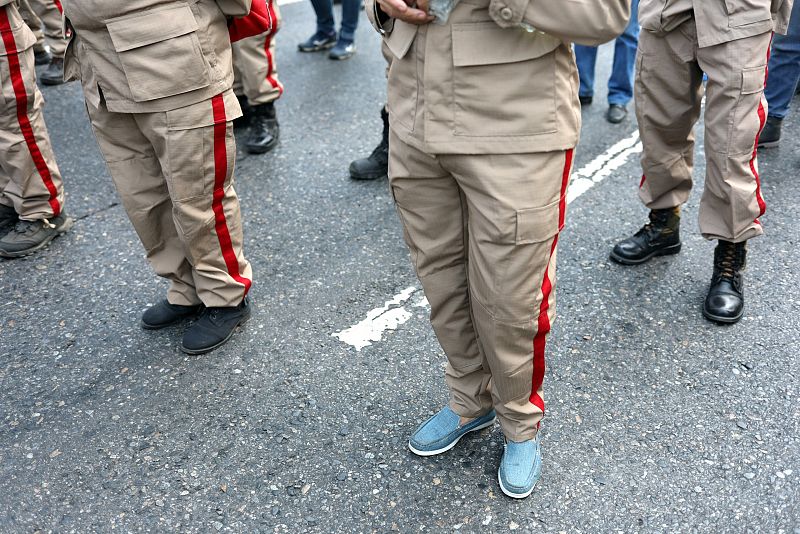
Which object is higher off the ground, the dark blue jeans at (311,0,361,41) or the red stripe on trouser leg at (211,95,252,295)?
the red stripe on trouser leg at (211,95,252,295)

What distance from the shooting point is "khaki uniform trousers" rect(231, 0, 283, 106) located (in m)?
4.13

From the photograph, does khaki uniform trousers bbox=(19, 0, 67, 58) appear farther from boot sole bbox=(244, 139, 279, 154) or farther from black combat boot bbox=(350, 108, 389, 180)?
black combat boot bbox=(350, 108, 389, 180)

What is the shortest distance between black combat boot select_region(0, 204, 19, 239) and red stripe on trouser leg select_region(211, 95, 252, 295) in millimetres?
1486

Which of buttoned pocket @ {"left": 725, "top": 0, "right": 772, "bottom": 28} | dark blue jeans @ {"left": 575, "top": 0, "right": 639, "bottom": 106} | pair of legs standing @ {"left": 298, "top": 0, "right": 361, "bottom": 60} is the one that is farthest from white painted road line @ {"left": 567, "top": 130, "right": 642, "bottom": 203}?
pair of legs standing @ {"left": 298, "top": 0, "right": 361, "bottom": 60}

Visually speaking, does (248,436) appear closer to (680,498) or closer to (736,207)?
(680,498)

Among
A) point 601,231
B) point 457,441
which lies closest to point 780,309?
point 601,231

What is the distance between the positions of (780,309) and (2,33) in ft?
11.4

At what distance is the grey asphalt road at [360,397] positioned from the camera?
2.12 m

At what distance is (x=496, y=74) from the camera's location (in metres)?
1.66

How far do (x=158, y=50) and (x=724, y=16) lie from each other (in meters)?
1.95

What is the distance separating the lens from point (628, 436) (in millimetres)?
2336

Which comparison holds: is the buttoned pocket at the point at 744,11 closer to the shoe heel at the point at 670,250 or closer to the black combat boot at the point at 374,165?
the shoe heel at the point at 670,250

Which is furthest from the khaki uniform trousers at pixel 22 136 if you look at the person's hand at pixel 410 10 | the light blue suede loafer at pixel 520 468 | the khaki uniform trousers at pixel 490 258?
the light blue suede loafer at pixel 520 468

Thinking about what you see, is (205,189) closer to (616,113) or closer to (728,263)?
(728,263)
